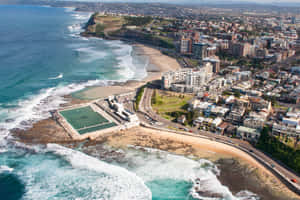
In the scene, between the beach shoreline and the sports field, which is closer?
the beach shoreline

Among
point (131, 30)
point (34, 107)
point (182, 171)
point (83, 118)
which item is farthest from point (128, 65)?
point (131, 30)

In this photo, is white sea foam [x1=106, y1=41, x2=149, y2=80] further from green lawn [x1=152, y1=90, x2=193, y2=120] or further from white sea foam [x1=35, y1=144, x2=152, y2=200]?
white sea foam [x1=35, y1=144, x2=152, y2=200]

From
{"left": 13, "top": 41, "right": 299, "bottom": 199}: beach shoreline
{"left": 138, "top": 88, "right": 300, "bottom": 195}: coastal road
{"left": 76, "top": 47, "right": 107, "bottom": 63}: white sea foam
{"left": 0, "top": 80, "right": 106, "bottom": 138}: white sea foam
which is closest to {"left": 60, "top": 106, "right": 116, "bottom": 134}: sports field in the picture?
{"left": 13, "top": 41, "right": 299, "bottom": 199}: beach shoreline

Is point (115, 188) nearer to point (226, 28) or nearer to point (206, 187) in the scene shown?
point (206, 187)

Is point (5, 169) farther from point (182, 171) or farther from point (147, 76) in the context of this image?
point (147, 76)

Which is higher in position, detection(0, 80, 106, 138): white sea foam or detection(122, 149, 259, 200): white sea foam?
detection(0, 80, 106, 138): white sea foam
